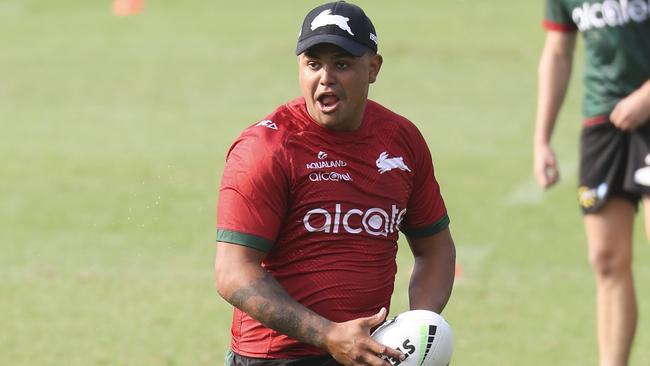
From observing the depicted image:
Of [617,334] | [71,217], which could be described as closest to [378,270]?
[617,334]

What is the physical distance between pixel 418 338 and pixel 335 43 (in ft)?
3.57

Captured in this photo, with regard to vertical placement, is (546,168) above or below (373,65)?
below

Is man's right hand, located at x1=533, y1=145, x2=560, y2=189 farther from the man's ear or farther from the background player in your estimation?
the man's ear

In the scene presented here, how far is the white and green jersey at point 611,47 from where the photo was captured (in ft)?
23.5

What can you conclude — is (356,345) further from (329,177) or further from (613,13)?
(613,13)

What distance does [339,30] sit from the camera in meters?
5.06

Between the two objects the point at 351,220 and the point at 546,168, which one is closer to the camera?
the point at 351,220

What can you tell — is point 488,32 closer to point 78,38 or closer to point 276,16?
point 276,16

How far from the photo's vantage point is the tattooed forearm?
4875mm

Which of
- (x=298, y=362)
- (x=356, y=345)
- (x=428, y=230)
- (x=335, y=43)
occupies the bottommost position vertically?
(x=298, y=362)

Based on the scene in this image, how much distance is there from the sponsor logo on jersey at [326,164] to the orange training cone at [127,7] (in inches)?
677

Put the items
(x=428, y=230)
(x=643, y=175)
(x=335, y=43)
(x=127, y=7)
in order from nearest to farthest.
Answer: (x=335, y=43) → (x=428, y=230) → (x=643, y=175) → (x=127, y=7)

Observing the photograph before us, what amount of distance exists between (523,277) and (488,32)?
11.1 m

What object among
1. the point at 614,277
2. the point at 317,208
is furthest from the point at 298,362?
the point at 614,277
